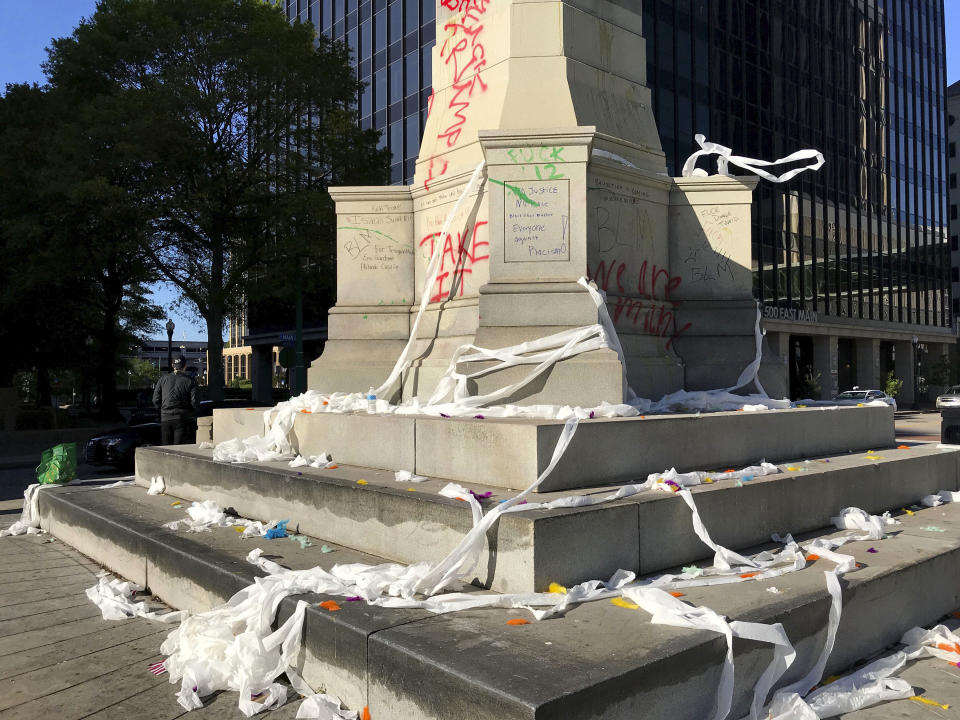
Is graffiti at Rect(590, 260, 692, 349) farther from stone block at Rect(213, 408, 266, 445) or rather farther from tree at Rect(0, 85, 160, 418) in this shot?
tree at Rect(0, 85, 160, 418)

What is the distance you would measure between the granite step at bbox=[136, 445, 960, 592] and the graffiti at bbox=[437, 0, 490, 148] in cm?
367

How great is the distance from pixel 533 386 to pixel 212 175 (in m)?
19.8

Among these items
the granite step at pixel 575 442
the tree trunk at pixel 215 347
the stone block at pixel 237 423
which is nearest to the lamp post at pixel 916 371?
the tree trunk at pixel 215 347

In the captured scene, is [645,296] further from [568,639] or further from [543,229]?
[568,639]

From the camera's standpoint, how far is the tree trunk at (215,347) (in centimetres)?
2403

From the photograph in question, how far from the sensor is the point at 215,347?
24344 mm

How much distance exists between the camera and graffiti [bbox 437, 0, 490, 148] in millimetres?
7473

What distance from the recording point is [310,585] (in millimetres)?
3887

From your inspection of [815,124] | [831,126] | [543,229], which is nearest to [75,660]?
[543,229]

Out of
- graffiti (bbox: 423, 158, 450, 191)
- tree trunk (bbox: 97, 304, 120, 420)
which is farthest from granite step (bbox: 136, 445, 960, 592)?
tree trunk (bbox: 97, 304, 120, 420)

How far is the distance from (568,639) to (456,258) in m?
4.59

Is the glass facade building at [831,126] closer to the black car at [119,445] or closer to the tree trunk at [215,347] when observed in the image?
the tree trunk at [215,347]

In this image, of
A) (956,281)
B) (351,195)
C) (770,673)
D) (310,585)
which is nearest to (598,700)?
(770,673)

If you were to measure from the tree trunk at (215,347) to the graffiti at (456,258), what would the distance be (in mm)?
17926
